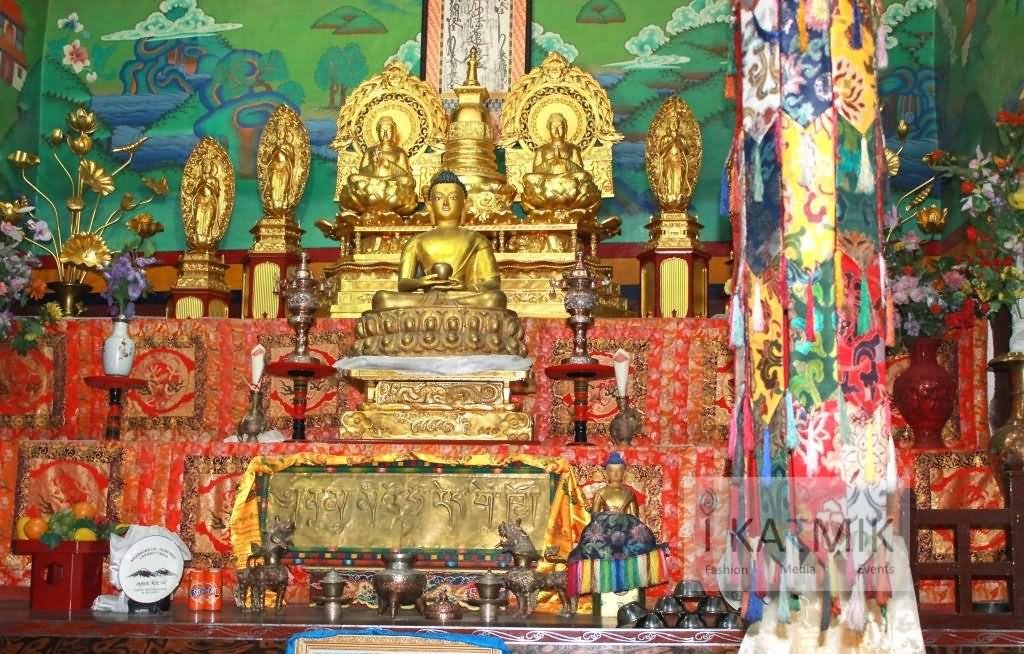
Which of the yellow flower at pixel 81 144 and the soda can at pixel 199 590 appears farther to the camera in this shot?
the yellow flower at pixel 81 144

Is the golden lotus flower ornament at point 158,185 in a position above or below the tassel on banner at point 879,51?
above

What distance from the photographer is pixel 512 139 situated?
9070 millimetres

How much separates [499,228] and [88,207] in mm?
3209

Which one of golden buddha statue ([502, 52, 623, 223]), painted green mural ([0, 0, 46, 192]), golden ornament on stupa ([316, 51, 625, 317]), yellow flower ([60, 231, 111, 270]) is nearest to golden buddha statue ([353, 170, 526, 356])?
golden ornament on stupa ([316, 51, 625, 317])

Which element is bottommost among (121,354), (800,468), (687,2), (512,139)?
(800,468)

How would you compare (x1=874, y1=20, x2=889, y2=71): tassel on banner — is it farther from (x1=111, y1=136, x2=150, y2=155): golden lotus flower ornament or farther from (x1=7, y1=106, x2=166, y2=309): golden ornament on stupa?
(x1=111, y1=136, x2=150, y2=155): golden lotus flower ornament

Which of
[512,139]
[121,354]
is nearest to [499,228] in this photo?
[512,139]

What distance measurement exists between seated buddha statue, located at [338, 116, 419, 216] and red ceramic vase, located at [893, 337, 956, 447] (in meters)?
3.27

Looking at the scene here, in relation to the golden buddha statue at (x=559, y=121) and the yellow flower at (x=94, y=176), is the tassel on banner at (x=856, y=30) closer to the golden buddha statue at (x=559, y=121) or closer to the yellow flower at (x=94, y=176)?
the golden buddha statue at (x=559, y=121)

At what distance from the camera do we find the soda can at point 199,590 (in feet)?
18.1

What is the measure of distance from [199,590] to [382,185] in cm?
354

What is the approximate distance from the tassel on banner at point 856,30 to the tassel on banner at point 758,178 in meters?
0.38

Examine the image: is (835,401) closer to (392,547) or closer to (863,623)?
(863,623)

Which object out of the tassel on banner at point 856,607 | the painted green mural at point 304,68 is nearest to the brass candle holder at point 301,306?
the painted green mural at point 304,68
